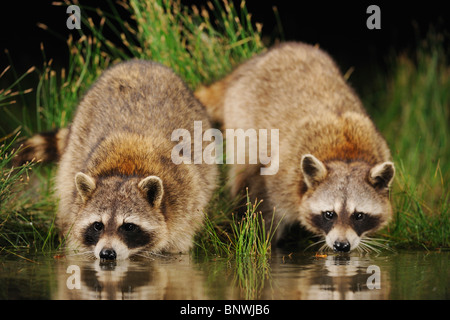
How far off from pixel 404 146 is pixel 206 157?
10.3ft

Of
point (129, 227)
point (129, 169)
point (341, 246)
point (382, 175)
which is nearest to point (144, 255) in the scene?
point (129, 227)

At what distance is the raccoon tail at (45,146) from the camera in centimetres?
810

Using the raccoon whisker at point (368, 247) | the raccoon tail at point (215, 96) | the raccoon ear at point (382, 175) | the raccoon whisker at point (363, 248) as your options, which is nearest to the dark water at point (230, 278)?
the raccoon whisker at point (368, 247)

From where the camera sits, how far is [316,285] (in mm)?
5465

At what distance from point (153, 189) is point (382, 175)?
2.25 m

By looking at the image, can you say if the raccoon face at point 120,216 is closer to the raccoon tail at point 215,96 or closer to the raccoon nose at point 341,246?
the raccoon nose at point 341,246

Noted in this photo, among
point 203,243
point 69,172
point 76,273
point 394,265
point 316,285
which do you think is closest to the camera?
point 316,285

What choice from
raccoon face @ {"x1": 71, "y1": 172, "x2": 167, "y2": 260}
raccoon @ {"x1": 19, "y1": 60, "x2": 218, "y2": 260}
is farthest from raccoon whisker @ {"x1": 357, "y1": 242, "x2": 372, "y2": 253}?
raccoon face @ {"x1": 71, "y1": 172, "x2": 167, "y2": 260}

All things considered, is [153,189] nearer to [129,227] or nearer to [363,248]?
[129,227]

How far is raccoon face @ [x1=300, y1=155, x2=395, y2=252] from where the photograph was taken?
279 inches

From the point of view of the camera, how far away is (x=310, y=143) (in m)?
7.98

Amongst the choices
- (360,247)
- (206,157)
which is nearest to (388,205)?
(360,247)

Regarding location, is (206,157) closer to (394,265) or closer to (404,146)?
(394,265)

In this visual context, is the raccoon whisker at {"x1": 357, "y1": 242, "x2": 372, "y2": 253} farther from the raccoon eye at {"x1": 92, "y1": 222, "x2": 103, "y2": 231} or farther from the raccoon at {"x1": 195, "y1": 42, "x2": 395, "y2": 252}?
the raccoon eye at {"x1": 92, "y1": 222, "x2": 103, "y2": 231}
